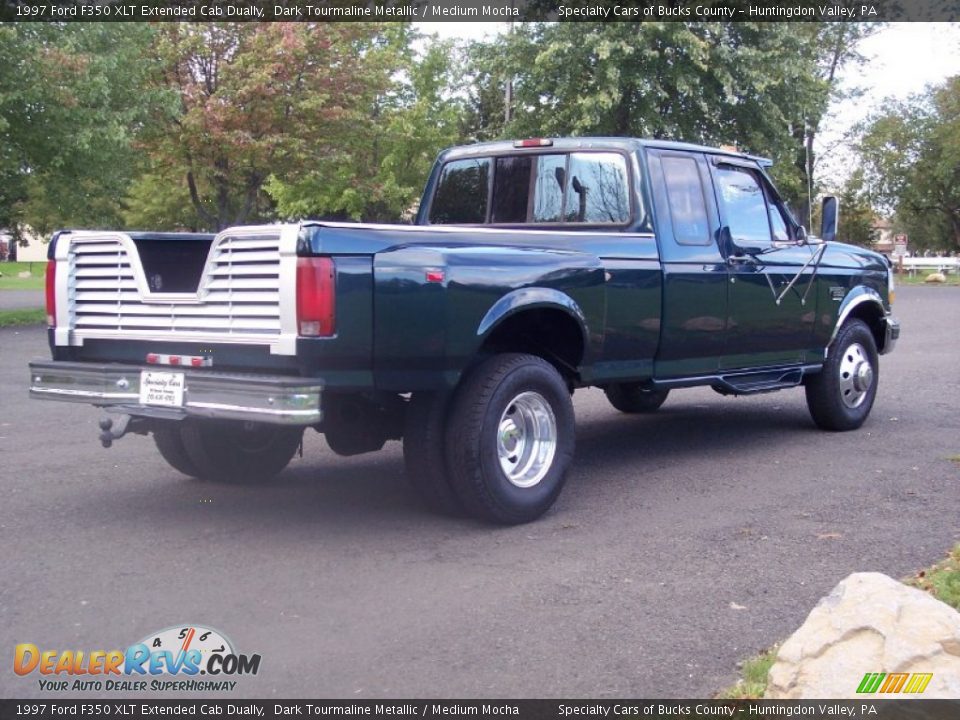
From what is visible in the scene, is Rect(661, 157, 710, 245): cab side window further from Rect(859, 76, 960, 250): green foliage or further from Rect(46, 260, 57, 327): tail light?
Rect(859, 76, 960, 250): green foliage

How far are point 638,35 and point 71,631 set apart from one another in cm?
2321

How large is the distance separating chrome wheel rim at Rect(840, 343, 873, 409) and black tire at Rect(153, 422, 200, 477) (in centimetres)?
500

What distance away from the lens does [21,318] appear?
21656 millimetres

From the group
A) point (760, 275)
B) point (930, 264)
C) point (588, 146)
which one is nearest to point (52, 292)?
point (588, 146)

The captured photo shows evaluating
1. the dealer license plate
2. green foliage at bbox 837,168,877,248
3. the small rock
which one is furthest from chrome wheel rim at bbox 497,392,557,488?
green foliage at bbox 837,168,877,248

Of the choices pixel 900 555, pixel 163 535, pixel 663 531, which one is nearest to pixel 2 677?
pixel 163 535

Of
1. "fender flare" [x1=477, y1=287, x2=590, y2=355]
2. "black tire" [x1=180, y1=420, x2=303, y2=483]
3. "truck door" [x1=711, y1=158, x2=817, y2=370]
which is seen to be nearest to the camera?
"fender flare" [x1=477, y1=287, x2=590, y2=355]

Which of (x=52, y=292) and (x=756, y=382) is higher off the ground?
(x=52, y=292)

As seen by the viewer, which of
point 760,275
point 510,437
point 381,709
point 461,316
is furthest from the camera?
point 760,275

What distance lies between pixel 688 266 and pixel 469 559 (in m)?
2.77

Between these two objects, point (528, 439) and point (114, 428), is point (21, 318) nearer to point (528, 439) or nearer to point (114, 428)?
point (114, 428)

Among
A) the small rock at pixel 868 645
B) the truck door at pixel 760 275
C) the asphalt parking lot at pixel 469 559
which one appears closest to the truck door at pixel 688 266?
the truck door at pixel 760 275

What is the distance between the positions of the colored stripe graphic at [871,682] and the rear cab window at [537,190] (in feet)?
13.8

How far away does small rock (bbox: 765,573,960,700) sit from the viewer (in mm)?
3217
